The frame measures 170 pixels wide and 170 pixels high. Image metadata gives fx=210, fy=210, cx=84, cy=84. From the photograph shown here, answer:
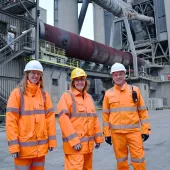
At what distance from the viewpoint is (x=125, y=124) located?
10.5ft

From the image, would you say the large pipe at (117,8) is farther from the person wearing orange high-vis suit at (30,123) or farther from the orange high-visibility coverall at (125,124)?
the person wearing orange high-vis suit at (30,123)

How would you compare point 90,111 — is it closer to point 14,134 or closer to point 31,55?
point 14,134

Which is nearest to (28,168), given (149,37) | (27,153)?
(27,153)

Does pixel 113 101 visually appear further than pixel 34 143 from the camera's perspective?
Yes

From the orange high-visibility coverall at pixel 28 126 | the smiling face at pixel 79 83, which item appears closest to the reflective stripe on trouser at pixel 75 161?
the orange high-visibility coverall at pixel 28 126

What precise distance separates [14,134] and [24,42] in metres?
12.1

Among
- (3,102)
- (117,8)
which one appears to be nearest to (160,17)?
(117,8)

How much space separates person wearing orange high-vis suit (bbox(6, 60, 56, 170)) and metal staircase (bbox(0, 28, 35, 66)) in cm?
997

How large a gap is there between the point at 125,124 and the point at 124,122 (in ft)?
0.11

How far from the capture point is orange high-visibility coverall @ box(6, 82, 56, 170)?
2.41 m

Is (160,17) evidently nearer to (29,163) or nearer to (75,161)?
(75,161)

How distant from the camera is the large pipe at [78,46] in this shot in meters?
14.7

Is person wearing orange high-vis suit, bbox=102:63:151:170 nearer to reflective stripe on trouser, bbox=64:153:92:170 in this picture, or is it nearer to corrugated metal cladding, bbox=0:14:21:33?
reflective stripe on trouser, bbox=64:153:92:170

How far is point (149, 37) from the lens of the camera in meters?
35.1
